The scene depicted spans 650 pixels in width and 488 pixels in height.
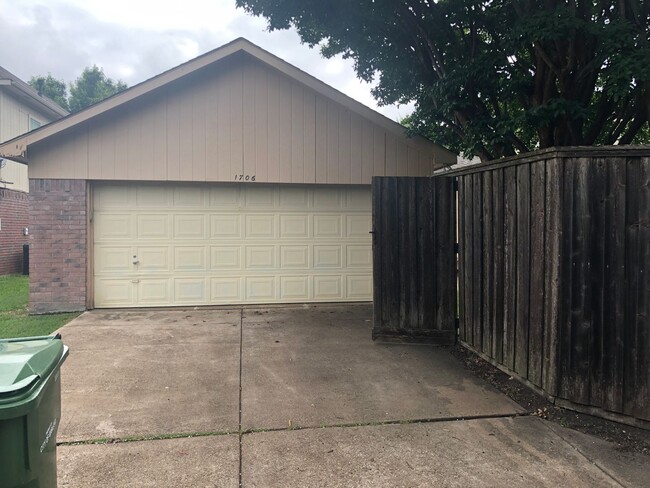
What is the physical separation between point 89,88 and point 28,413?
161 ft

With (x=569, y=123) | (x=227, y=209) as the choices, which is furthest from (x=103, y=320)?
(x=569, y=123)

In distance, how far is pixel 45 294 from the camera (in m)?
8.11

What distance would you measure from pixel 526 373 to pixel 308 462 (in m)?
2.47

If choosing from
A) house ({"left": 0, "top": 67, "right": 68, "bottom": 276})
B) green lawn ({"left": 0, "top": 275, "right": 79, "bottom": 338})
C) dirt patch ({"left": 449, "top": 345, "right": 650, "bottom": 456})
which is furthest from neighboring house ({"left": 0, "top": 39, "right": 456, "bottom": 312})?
house ({"left": 0, "top": 67, "right": 68, "bottom": 276})

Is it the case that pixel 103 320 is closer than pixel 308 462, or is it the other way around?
pixel 308 462

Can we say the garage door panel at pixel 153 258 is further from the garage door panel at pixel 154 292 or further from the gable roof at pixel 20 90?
the gable roof at pixel 20 90

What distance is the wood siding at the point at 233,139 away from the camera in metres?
8.14

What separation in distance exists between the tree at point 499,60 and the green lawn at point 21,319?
6.04m

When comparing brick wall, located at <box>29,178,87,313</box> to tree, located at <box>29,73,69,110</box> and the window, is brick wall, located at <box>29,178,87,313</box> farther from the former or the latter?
tree, located at <box>29,73,69,110</box>

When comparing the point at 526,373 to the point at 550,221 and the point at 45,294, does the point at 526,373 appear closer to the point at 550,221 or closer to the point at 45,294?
the point at 550,221

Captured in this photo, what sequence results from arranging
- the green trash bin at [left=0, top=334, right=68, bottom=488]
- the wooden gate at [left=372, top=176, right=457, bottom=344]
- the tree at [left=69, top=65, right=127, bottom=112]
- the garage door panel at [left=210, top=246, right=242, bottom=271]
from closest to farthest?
the green trash bin at [left=0, top=334, right=68, bottom=488] < the wooden gate at [left=372, top=176, right=457, bottom=344] < the garage door panel at [left=210, top=246, right=242, bottom=271] < the tree at [left=69, top=65, right=127, bottom=112]

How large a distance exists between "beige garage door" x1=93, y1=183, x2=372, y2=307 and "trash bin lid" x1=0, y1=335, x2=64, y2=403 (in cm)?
620

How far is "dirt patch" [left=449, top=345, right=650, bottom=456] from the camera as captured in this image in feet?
11.6

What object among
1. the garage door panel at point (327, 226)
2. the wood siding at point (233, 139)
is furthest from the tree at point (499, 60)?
the garage door panel at point (327, 226)
